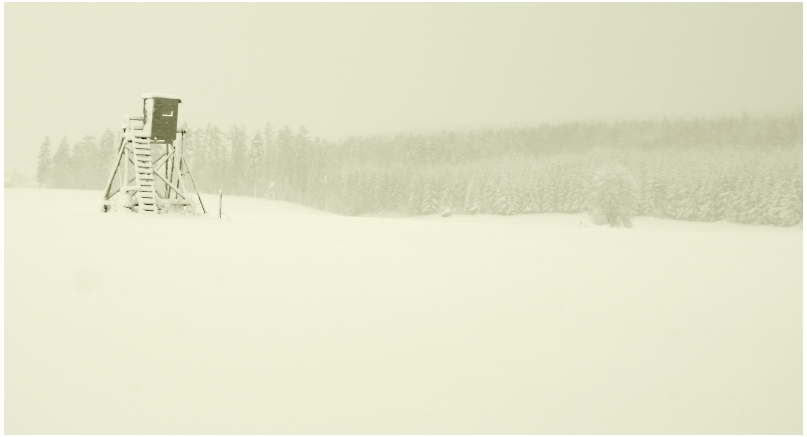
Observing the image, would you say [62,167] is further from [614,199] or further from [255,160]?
[614,199]

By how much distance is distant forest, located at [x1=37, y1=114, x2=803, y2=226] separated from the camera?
173 ft

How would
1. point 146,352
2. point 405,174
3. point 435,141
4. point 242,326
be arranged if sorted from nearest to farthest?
point 146,352, point 242,326, point 405,174, point 435,141

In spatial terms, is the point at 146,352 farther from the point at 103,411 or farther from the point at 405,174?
the point at 405,174

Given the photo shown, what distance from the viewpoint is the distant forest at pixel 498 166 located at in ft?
173

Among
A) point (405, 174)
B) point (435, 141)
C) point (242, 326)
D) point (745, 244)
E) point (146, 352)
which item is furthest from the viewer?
point (435, 141)

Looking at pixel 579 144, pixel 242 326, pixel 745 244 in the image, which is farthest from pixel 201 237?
pixel 579 144

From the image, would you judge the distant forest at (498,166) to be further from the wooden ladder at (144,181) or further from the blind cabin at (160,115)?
the wooden ladder at (144,181)

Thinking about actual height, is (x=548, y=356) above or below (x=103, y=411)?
above

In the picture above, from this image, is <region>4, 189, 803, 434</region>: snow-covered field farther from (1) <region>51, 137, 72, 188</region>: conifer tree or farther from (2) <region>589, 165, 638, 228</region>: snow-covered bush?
(1) <region>51, 137, 72, 188</region>: conifer tree

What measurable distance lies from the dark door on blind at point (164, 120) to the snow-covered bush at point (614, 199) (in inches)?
1213

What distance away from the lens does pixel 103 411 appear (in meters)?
4.20

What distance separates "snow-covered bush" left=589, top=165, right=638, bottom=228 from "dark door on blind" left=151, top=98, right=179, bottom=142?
30.8 meters

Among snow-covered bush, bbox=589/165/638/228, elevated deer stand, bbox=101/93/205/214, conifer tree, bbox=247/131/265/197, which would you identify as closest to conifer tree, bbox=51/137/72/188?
conifer tree, bbox=247/131/265/197

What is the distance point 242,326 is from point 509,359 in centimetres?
283
